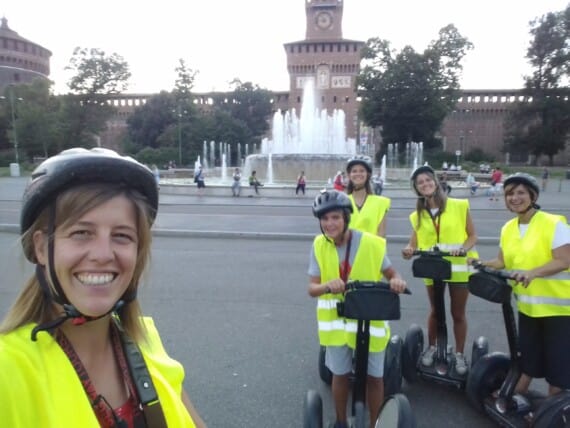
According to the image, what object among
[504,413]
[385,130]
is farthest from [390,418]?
[385,130]

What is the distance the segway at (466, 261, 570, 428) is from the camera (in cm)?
277

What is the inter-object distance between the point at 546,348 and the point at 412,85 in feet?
177

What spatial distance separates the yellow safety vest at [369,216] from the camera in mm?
4258

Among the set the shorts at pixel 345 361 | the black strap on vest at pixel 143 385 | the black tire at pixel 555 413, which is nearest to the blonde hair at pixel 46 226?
the black strap on vest at pixel 143 385

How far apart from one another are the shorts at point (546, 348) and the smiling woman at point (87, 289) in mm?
2829

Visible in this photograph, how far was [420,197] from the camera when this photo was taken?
4.01 meters

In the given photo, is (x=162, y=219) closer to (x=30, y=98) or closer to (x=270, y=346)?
(x=270, y=346)

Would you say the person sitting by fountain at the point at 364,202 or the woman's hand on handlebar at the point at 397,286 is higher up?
the person sitting by fountain at the point at 364,202

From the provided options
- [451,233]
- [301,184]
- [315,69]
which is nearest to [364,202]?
[451,233]

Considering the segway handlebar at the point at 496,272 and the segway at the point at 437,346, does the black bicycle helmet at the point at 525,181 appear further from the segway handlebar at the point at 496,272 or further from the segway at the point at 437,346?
the segway at the point at 437,346

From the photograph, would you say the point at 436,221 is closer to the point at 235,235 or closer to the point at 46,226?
the point at 46,226

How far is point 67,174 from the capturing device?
46.8 inches

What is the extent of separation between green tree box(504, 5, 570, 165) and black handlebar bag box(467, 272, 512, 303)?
59.9 metres

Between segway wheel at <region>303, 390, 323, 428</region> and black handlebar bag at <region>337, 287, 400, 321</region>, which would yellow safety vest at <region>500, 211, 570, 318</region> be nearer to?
black handlebar bag at <region>337, 287, 400, 321</region>
